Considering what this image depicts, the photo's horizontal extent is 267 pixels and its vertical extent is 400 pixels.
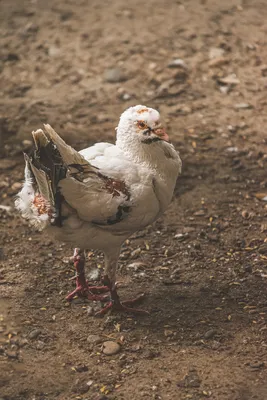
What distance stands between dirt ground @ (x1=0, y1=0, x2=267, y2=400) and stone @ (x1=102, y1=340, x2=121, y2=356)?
0.03 meters

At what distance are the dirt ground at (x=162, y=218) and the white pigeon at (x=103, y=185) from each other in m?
0.63

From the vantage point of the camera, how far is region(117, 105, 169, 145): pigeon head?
470 centimetres

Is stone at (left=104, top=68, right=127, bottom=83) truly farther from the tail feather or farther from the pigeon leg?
the tail feather

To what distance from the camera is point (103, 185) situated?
4.56m

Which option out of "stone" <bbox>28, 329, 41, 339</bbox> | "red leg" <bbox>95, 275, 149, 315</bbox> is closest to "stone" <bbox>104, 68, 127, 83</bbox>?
"red leg" <bbox>95, 275, 149, 315</bbox>

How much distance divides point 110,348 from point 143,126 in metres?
1.55

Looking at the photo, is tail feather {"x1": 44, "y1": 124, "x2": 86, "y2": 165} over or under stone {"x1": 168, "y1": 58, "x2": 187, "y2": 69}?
over

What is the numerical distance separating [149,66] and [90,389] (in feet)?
15.6

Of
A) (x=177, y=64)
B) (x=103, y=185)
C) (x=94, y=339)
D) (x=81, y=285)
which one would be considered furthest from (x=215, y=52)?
(x=94, y=339)

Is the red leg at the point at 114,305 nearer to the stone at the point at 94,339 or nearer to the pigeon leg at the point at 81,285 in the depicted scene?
the pigeon leg at the point at 81,285

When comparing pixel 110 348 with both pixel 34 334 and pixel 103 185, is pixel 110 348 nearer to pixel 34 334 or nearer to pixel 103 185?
pixel 34 334

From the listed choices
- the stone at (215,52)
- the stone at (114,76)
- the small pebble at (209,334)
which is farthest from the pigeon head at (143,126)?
the stone at (215,52)

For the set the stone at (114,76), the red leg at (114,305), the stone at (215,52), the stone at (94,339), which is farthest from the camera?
the stone at (215,52)

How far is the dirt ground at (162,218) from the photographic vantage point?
4.51 metres
